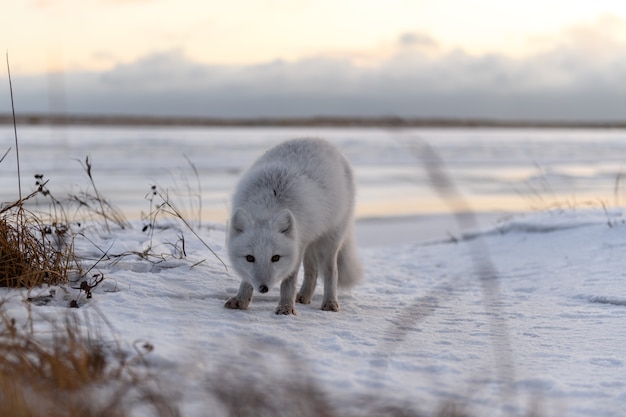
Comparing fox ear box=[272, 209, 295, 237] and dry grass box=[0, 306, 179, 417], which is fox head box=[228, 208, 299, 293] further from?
dry grass box=[0, 306, 179, 417]

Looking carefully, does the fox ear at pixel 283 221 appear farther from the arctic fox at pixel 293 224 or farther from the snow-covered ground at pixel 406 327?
the snow-covered ground at pixel 406 327

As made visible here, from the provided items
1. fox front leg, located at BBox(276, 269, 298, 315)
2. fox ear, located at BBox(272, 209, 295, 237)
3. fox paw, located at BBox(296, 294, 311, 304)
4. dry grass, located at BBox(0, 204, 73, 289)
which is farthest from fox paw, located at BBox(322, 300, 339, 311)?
dry grass, located at BBox(0, 204, 73, 289)

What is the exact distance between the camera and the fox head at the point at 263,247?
13.3 feet

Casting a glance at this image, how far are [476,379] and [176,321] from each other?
57.0 inches

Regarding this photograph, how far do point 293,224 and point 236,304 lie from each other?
0.58 m

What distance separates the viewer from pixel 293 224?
165 inches

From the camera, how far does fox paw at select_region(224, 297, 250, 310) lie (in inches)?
164

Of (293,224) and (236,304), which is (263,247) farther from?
(236,304)

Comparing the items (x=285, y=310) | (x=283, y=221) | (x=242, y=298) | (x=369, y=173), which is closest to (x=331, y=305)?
(x=285, y=310)

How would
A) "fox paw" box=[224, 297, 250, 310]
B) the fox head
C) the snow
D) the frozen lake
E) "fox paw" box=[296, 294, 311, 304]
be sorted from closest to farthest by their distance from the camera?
the snow < the fox head < "fox paw" box=[224, 297, 250, 310] < "fox paw" box=[296, 294, 311, 304] < the frozen lake

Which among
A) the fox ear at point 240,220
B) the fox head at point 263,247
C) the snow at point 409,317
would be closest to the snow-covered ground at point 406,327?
the snow at point 409,317

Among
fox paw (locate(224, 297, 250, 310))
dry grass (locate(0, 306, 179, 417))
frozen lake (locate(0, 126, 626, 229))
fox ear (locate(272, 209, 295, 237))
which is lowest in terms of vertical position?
frozen lake (locate(0, 126, 626, 229))

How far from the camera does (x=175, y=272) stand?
15.2ft

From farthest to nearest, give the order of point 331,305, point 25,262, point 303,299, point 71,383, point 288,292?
point 303,299, point 331,305, point 288,292, point 25,262, point 71,383
